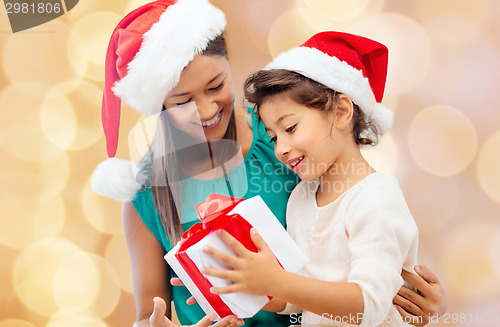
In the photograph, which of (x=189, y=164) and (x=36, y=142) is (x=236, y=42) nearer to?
(x=189, y=164)

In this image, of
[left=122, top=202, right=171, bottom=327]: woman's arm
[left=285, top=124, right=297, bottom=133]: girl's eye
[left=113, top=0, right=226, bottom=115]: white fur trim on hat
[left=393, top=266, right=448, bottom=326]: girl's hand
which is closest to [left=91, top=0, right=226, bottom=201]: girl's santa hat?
[left=113, top=0, right=226, bottom=115]: white fur trim on hat

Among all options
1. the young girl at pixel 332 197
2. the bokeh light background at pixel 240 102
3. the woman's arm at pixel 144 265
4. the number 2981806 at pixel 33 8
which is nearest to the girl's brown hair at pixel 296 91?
the young girl at pixel 332 197

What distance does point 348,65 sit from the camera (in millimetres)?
904

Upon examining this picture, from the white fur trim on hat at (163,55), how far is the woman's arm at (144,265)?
0.27 meters

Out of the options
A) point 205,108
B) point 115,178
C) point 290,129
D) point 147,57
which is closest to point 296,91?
point 290,129

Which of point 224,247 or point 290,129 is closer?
point 224,247

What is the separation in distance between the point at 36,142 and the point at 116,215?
261 mm

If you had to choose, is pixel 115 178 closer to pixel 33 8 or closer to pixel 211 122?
pixel 211 122

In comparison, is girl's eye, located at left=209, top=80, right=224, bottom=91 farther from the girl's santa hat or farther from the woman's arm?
the woman's arm

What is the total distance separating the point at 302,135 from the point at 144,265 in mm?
482

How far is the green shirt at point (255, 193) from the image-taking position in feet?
3.25

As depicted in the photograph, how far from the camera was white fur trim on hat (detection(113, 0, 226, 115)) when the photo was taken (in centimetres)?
87

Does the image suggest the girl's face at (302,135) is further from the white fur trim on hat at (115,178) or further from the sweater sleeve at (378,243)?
the white fur trim on hat at (115,178)

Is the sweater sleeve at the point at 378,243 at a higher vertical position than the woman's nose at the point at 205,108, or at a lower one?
lower
